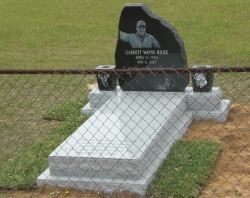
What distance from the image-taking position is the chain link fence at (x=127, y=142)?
23.7 feet

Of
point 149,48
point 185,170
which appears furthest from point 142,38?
point 185,170

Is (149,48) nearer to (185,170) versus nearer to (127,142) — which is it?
(127,142)

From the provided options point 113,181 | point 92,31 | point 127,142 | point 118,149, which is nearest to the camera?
point 113,181

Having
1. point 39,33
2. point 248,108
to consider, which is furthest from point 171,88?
point 39,33

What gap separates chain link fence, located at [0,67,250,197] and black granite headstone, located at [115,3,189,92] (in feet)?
0.44

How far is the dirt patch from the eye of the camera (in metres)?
7.19

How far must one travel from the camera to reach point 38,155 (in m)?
8.36

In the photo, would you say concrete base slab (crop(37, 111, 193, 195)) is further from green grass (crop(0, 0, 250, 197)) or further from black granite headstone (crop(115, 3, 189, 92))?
black granite headstone (crop(115, 3, 189, 92))

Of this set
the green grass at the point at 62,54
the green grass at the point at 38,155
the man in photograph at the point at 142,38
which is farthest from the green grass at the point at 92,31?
the man in photograph at the point at 142,38

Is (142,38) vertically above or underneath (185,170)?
above

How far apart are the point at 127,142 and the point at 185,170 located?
0.80 m

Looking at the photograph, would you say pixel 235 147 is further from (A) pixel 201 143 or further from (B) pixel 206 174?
(B) pixel 206 174

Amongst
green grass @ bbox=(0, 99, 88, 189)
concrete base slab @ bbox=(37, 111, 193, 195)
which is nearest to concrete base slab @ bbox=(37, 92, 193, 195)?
concrete base slab @ bbox=(37, 111, 193, 195)

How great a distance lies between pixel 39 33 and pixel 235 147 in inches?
384
